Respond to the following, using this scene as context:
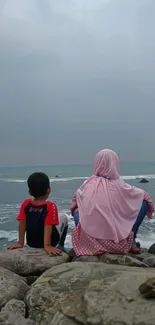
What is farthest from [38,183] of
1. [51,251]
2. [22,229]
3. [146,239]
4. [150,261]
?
[146,239]

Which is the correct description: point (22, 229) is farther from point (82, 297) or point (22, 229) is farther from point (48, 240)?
point (82, 297)

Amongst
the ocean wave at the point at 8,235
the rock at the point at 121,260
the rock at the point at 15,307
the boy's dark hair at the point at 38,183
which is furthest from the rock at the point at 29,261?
the ocean wave at the point at 8,235

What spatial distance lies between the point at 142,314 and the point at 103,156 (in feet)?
7.55

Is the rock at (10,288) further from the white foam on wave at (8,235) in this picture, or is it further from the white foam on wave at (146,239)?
the white foam on wave at (8,235)

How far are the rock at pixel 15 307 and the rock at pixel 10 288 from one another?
7.1 inches

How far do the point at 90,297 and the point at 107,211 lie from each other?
1.54 metres

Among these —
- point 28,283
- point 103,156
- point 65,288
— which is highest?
point 103,156

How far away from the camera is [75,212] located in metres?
5.02

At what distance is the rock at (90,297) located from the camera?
2818mm

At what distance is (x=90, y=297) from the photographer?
3.05m

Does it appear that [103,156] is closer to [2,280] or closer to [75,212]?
[75,212]

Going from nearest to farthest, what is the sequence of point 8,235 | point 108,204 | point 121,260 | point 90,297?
point 90,297 → point 121,260 → point 108,204 → point 8,235

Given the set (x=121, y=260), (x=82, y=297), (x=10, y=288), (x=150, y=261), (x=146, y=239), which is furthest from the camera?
(x=146, y=239)

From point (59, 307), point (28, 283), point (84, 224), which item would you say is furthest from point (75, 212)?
point (59, 307)
